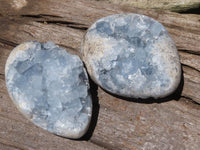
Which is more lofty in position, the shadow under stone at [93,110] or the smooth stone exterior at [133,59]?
the smooth stone exterior at [133,59]

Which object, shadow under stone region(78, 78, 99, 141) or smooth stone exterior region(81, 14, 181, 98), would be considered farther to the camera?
shadow under stone region(78, 78, 99, 141)

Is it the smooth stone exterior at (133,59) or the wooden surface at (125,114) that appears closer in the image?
the smooth stone exterior at (133,59)

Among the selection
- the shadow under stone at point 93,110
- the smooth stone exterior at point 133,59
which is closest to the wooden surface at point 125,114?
the shadow under stone at point 93,110

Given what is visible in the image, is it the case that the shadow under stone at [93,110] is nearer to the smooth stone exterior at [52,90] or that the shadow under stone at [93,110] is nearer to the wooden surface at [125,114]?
the wooden surface at [125,114]

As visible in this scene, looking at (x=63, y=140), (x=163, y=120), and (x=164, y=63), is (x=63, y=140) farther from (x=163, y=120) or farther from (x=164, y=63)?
(x=164, y=63)

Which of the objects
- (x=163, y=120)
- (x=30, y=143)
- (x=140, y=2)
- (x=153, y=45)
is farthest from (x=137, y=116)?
(x=140, y=2)

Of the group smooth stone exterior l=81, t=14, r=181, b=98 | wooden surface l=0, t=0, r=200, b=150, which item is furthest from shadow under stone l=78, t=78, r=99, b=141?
smooth stone exterior l=81, t=14, r=181, b=98

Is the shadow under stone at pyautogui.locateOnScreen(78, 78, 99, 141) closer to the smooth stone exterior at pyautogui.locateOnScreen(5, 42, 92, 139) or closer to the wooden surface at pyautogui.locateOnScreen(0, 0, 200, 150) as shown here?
the wooden surface at pyautogui.locateOnScreen(0, 0, 200, 150)
